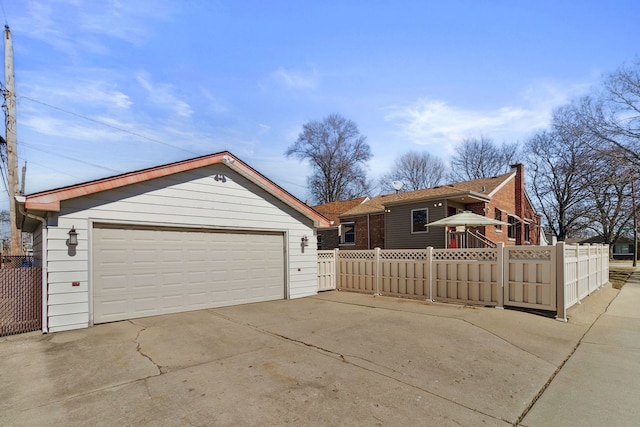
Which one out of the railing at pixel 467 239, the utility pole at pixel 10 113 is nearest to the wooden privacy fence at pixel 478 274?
the railing at pixel 467 239

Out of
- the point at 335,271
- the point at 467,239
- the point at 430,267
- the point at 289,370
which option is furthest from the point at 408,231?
the point at 289,370

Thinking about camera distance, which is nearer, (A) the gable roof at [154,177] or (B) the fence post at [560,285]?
(A) the gable roof at [154,177]

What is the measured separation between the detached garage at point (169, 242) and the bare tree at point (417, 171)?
27680 mm

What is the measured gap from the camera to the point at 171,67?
544 inches

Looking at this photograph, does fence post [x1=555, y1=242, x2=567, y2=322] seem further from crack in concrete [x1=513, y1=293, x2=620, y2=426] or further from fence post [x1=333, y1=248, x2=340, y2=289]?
fence post [x1=333, y1=248, x2=340, y2=289]

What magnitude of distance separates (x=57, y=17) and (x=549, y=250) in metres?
13.4

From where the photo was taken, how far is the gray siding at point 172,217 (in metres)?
6.60

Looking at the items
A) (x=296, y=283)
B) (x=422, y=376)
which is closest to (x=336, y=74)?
(x=296, y=283)

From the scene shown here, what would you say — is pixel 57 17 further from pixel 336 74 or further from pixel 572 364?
pixel 572 364

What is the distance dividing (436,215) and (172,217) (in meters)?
12.1

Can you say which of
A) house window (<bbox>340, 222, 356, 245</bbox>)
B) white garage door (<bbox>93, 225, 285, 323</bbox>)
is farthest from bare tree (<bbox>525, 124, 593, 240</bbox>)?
white garage door (<bbox>93, 225, 285, 323</bbox>)

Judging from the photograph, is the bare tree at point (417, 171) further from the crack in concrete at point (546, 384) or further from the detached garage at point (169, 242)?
the crack in concrete at point (546, 384)

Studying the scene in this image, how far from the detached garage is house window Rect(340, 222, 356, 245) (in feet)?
33.3

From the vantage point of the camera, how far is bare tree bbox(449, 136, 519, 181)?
34312 millimetres
